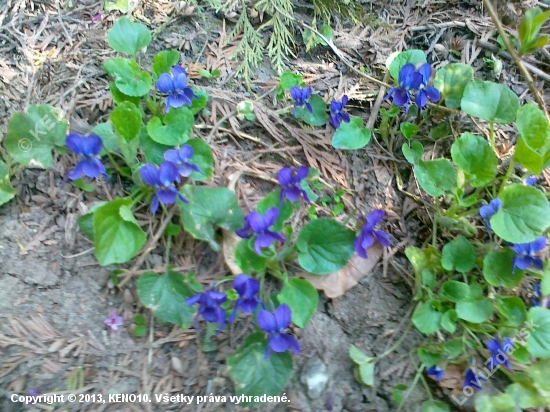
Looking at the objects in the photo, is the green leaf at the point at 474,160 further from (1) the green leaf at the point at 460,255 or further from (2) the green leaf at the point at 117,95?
(2) the green leaf at the point at 117,95

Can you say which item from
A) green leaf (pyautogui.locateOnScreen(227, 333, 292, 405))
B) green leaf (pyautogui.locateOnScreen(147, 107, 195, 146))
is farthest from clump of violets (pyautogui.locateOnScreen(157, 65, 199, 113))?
green leaf (pyautogui.locateOnScreen(227, 333, 292, 405))

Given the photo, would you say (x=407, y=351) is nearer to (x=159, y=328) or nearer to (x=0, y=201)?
(x=159, y=328)

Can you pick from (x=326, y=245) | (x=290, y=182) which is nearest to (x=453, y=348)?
(x=326, y=245)

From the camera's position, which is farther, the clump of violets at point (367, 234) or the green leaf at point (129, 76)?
the green leaf at point (129, 76)

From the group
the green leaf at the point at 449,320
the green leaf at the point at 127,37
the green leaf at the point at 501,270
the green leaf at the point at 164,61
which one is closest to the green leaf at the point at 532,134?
the green leaf at the point at 501,270

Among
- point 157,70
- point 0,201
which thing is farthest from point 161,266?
point 157,70

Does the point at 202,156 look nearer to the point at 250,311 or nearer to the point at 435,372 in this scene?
the point at 250,311
